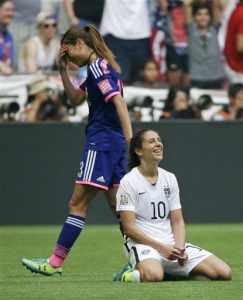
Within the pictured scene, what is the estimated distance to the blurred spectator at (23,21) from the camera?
15453 millimetres

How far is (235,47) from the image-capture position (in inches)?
624

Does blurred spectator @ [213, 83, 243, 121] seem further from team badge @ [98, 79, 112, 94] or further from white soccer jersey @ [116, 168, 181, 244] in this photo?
white soccer jersey @ [116, 168, 181, 244]

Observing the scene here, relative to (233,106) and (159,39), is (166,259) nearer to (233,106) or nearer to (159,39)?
(233,106)

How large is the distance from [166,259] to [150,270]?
242 millimetres

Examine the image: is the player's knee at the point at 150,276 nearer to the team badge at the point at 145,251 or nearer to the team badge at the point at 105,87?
the team badge at the point at 145,251

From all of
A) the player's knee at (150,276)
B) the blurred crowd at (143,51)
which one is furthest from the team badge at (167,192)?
the blurred crowd at (143,51)

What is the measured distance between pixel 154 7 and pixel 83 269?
6.64 metres

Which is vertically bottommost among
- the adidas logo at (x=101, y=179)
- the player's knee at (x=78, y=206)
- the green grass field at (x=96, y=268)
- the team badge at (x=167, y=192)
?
the green grass field at (x=96, y=268)

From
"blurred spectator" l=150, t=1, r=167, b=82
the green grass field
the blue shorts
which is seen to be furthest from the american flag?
the blue shorts

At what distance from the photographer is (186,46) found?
1579cm

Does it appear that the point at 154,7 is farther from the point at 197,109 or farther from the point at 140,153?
the point at 140,153

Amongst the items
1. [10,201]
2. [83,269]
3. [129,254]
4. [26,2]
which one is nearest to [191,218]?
[10,201]

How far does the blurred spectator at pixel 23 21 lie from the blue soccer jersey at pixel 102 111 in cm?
610

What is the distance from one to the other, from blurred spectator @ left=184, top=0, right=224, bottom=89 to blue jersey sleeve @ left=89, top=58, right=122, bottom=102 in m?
6.46
